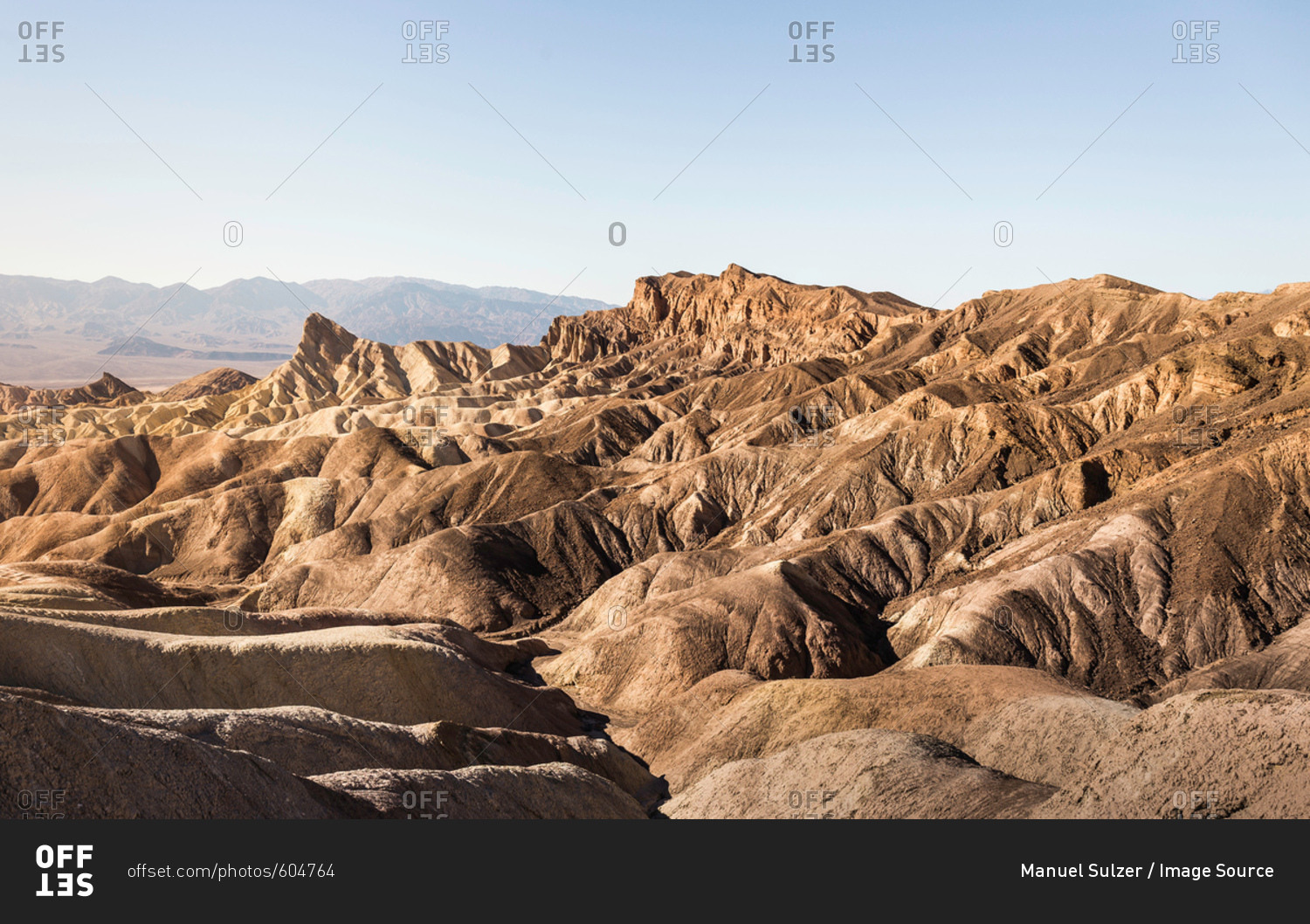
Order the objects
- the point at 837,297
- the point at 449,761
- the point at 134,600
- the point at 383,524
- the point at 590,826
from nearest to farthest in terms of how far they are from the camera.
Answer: the point at 590,826 < the point at 449,761 < the point at 134,600 < the point at 383,524 < the point at 837,297

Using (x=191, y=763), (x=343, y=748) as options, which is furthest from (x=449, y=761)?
(x=191, y=763)

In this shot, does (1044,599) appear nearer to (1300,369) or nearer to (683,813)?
(683,813)

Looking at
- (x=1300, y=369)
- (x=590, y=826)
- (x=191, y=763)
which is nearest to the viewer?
(x=590, y=826)

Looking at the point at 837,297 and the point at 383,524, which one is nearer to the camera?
the point at 383,524

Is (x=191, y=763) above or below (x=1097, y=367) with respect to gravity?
below

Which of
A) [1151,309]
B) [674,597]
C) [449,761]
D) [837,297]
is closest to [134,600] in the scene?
[674,597]

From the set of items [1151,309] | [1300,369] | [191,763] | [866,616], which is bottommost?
[866,616]
